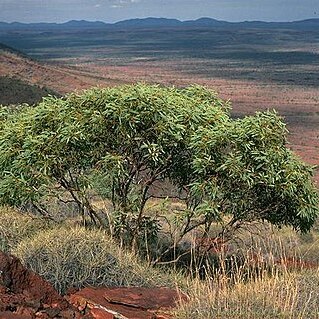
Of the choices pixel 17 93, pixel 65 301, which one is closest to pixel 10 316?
pixel 65 301

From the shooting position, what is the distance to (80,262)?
22.5ft

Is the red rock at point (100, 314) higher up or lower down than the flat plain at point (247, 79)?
higher up

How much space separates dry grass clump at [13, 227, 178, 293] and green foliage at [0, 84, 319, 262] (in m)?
1.13

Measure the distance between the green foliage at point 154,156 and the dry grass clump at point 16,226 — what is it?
0.87 ft

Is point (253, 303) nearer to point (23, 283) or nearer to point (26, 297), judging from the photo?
point (26, 297)

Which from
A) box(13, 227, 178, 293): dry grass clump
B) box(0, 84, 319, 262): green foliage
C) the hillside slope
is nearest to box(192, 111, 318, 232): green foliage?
box(0, 84, 319, 262): green foliage

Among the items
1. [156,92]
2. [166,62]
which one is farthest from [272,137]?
[166,62]

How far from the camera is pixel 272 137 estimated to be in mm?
8930

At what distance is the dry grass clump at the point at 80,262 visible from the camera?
6672mm

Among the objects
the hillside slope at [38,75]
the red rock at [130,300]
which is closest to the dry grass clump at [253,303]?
the red rock at [130,300]

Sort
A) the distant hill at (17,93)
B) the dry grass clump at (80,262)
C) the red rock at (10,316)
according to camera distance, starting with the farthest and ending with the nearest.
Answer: the distant hill at (17,93) < the dry grass clump at (80,262) < the red rock at (10,316)

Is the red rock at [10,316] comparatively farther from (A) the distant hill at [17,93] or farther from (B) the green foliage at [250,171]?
(A) the distant hill at [17,93]

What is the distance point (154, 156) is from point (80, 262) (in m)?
2.31

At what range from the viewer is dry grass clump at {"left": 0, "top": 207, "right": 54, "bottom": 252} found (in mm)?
8663
